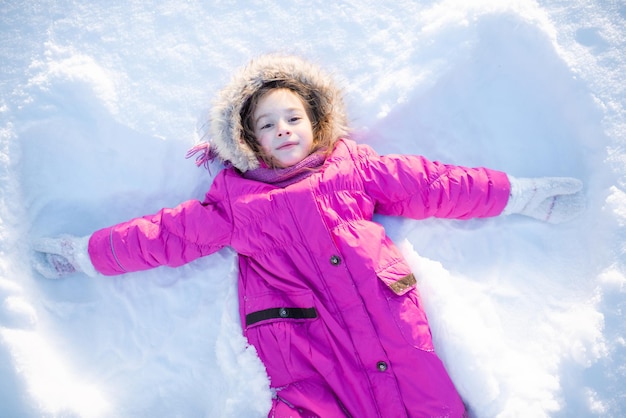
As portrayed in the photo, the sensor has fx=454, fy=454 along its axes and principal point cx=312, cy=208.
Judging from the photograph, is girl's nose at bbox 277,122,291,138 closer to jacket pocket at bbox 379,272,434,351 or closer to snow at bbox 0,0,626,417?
snow at bbox 0,0,626,417

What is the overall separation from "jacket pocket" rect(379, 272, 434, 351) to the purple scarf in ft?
1.72

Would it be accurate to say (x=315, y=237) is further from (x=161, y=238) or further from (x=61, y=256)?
(x=61, y=256)

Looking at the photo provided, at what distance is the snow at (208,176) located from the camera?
1829 millimetres

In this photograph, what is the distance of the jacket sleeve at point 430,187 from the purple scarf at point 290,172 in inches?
6.9

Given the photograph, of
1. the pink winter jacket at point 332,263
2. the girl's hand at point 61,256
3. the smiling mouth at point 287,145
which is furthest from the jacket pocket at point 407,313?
the girl's hand at point 61,256

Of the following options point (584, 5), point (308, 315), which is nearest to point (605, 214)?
point (584, 5)

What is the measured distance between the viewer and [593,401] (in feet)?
5.56

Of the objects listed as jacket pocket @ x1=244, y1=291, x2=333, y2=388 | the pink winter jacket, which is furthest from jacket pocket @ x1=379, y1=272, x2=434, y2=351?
jacket pocket @ x1=244, y1=291, x2=333, y2=388

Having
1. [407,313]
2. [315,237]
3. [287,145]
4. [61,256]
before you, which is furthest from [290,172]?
[61,256]

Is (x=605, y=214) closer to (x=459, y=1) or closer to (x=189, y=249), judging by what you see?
(x=459, y=1)

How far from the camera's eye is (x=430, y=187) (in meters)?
1.87

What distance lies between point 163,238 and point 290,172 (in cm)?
58

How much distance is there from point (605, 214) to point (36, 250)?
2434mm

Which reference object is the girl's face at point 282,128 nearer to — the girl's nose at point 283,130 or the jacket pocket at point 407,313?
the girl's nose at point 283,130
